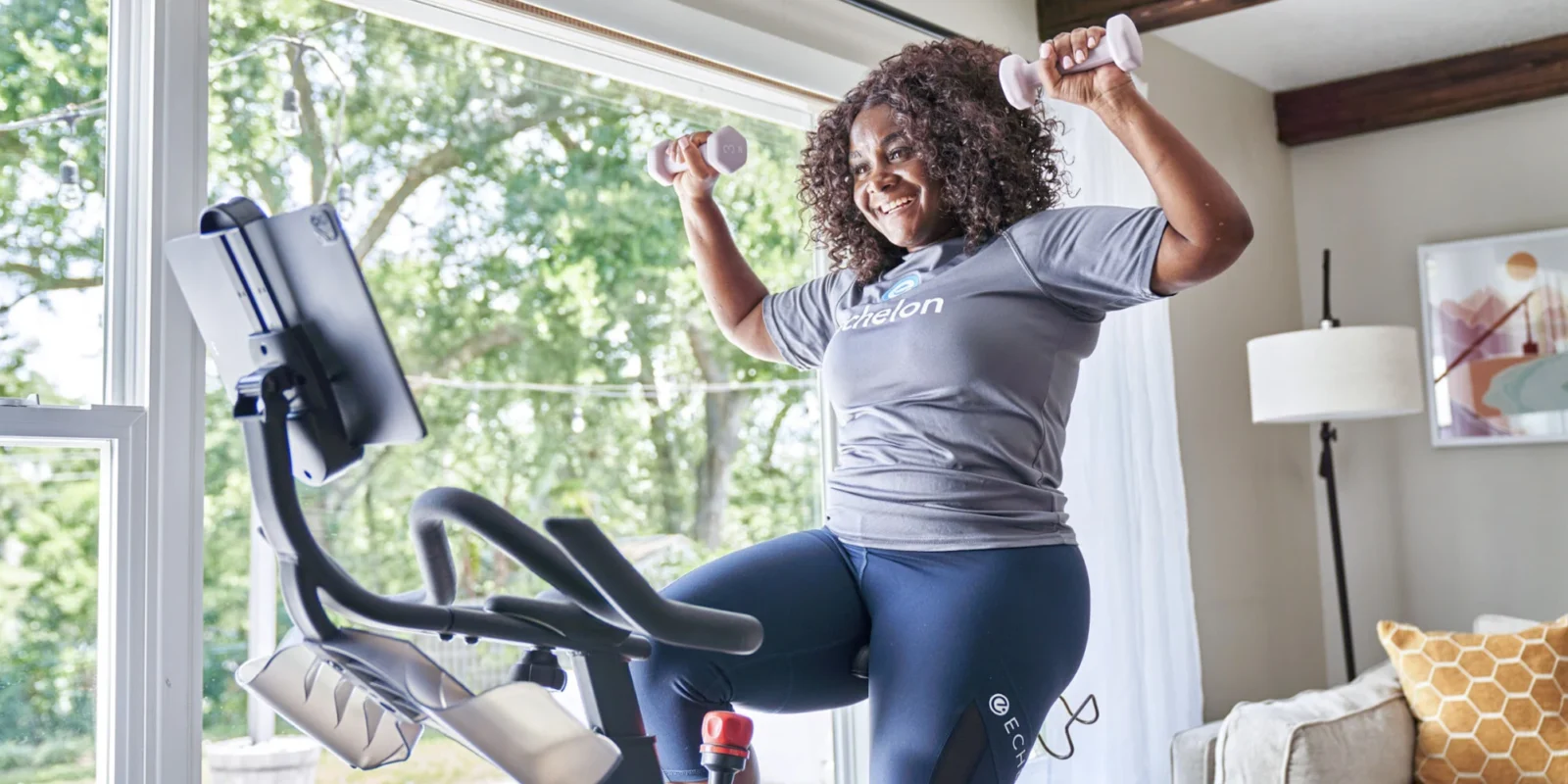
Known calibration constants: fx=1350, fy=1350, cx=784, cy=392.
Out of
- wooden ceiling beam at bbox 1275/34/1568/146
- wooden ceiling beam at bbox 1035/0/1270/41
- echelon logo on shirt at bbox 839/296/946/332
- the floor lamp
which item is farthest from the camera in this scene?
wooden ceiling beam at bbox 1275/34/1568/146

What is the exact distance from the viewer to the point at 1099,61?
1404 mm

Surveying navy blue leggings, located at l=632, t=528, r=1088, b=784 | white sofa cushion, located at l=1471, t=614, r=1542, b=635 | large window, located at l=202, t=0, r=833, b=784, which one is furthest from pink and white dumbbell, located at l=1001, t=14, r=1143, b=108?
white sofa cushion, located at l=1471, t=614, r=1542, b=635

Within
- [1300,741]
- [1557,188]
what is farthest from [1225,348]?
[1300,741]

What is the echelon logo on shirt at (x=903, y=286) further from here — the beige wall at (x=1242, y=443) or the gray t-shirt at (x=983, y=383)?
the beige wall at (x=1242, y=443)

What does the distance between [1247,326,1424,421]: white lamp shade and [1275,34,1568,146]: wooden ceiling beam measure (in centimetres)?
96

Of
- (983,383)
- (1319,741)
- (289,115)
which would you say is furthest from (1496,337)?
(289,115)

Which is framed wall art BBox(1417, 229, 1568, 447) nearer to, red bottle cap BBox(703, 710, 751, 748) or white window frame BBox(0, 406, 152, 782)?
red bottle cap BBox(703, 710, 751, 748)

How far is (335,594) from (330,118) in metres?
1.94

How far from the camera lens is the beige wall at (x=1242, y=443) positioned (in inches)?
151

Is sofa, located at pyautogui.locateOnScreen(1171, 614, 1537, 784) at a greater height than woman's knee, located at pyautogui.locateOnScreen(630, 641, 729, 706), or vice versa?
woman's knee, located at pyautogui.locateOnScreen(630, 641, 729, 706)

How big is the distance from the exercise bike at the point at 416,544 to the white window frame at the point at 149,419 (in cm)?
72

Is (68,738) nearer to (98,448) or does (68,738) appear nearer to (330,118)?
(98,448)

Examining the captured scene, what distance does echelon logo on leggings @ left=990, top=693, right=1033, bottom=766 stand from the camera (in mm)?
1442

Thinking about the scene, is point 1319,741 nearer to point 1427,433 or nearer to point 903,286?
point 903,286
